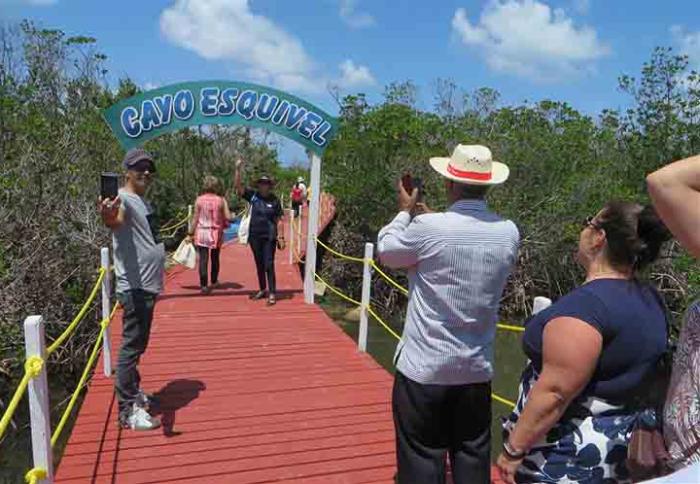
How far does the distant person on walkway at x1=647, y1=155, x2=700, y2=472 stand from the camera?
4.59 feet

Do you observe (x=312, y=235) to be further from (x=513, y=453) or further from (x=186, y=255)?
(x=513, y=453)

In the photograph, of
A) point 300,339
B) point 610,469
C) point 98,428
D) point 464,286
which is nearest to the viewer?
point 610,469

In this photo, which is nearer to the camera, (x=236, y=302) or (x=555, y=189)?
(x=236, y=302)

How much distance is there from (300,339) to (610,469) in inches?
183

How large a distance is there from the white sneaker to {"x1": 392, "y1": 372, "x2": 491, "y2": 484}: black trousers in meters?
2.11

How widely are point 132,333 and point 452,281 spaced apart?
2397 millimetres

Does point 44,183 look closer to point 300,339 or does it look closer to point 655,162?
point 300,339

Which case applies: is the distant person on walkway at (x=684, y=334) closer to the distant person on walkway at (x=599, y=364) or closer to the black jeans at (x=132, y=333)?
the distant person on walkway at (x=599, y=364)

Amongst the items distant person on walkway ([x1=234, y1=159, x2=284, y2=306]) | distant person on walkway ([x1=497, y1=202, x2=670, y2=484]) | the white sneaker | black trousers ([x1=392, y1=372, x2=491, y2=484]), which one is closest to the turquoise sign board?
distant person on walkway ([x1=234, y1=159, x2=284, y2=306])

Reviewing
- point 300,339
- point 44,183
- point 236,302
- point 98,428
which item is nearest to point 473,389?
point 98,428

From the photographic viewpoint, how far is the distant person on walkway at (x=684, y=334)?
140 cm

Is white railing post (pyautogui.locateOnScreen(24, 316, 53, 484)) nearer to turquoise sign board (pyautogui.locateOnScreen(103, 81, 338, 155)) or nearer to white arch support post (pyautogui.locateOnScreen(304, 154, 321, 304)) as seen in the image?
turquoise sign board (pyautogui.locateOnScreen(103, 81, 338, 155))

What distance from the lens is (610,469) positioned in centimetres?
179

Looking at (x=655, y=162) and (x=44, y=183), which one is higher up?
(x=655, y=162)
